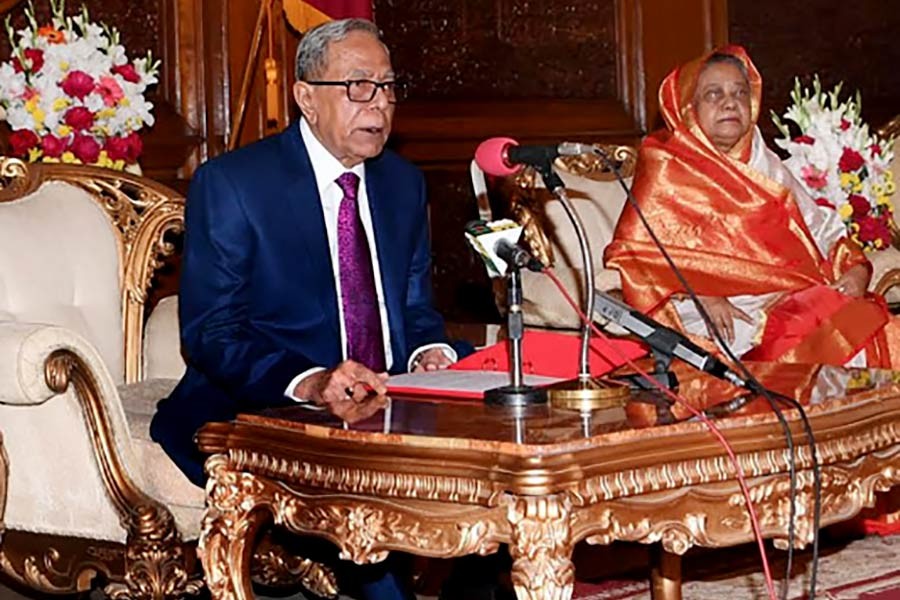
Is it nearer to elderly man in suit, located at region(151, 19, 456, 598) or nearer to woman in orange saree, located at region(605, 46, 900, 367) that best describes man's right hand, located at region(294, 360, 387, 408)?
elderly man in suit, located at region(151, 19, 456, 598)

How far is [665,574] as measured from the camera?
10.9ft

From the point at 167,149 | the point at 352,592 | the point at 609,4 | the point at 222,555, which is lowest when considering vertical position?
the point at 352,592

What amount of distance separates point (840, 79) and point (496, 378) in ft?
14.5

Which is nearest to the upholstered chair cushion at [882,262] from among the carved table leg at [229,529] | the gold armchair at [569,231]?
the gold armchair at [569,231]

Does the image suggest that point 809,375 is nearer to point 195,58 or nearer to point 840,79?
point 195,58

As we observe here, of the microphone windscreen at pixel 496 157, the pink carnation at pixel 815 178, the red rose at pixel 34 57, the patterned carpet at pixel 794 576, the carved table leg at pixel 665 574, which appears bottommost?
the patterned carpet at pixel 794 576

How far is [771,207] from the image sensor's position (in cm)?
482

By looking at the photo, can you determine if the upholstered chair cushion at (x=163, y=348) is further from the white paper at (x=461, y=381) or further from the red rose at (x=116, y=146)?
the white paper at (x=461, y=381)

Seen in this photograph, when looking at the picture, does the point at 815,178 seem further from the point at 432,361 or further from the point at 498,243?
the point at 498,243

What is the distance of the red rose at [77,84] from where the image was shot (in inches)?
166

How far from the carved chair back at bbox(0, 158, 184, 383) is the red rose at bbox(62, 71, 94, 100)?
25 centimetres

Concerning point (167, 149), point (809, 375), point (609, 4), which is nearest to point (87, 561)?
point (809, 375)

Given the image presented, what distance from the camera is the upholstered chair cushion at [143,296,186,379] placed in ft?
13.4

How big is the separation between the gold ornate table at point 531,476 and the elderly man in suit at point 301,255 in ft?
1.66
